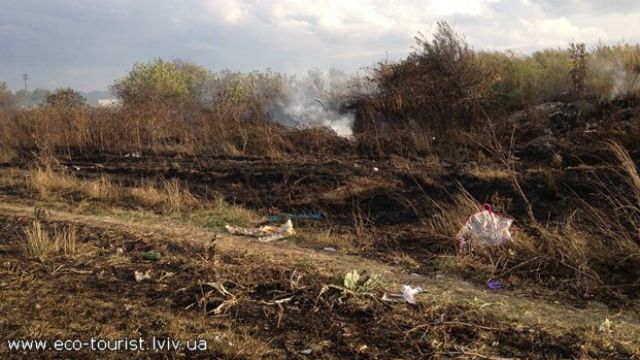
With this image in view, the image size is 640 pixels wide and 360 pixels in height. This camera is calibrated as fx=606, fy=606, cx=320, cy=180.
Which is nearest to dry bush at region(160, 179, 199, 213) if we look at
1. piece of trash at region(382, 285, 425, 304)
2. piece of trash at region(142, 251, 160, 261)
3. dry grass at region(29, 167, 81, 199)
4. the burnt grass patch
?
dry grass at region(29, 167, 81, 199)

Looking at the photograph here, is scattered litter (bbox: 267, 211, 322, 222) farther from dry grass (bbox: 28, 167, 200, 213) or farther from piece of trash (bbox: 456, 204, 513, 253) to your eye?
piece of trash (bbox: 456, 204, 513, 253)

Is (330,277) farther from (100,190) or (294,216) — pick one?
(100,190)

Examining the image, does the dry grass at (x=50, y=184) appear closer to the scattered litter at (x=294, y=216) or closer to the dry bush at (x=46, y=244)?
the scattered litter at (x=294, y=216)

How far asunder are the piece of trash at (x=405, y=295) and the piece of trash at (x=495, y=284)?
0.72 m

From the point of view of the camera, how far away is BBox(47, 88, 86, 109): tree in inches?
790

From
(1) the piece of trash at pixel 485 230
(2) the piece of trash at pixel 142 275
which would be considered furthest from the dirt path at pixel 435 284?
(2) the piece of trash at pixel 142 275

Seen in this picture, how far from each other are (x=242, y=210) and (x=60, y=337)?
460cm

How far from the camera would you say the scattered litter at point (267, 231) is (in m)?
7.00

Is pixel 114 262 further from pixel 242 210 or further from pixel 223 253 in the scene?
pixel 242 210

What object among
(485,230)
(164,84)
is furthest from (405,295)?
(164,84)

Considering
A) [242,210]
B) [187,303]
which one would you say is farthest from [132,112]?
[187,303]

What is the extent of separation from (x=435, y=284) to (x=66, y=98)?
61.5ft

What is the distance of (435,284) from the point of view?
513 centimetres

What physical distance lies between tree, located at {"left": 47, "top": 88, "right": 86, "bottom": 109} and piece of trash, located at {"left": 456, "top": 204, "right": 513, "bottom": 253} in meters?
16.7
